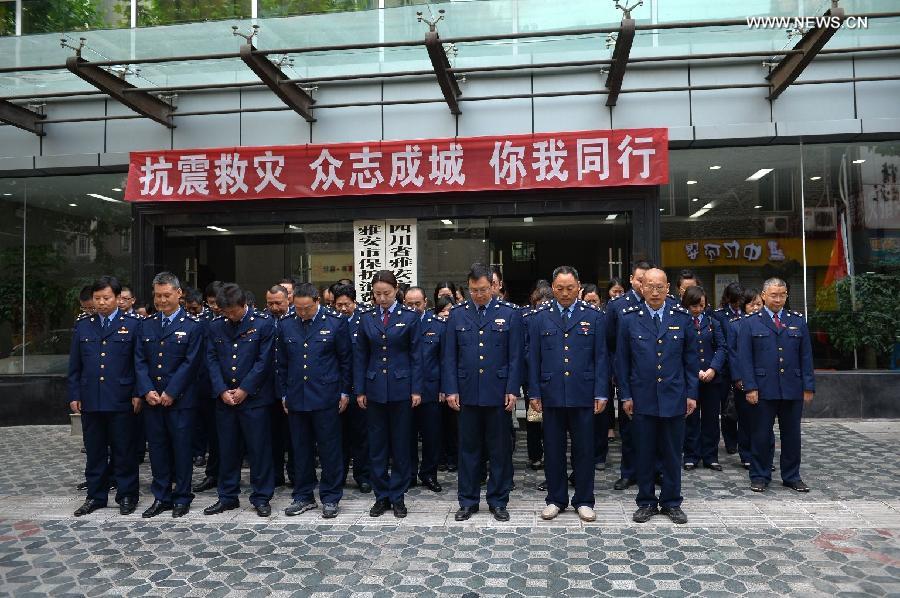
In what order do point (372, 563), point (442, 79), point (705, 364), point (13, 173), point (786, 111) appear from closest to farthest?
point (372, 563)
point (705, 364)
point (442, 79)
point (786, 111)
point (13, 173)

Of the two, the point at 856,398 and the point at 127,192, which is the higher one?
the point at 127,192

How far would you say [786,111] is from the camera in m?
8.59

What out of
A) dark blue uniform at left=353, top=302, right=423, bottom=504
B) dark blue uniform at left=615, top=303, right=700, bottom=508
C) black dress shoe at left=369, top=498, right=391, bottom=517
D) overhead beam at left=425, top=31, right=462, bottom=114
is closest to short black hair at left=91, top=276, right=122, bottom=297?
dark blue uniform at left=353, top=302, right=423, bottom=504

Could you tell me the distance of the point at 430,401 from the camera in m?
5.82

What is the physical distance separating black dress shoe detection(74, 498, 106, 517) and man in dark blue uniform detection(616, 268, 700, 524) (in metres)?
4.44

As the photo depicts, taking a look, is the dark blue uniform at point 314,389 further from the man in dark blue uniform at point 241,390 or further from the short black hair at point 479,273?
the short black hair at point 479,273

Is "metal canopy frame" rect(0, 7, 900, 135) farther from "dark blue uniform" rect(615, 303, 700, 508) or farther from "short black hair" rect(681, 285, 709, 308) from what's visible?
"dark blue uniform" rect(615, 303, 700, 508)

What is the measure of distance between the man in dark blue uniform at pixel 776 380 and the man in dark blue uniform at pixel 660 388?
1.13 meters

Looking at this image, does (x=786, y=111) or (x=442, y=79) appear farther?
(x=786, y=111)

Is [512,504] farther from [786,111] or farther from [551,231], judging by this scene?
[786,111]

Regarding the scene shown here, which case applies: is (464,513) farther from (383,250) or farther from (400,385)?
(383,250)

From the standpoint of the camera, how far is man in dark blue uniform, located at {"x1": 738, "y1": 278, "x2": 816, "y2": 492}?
5598 millimetres

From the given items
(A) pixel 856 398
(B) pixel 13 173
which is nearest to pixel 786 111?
(A) pixel 856 398

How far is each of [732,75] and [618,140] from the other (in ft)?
6.30
